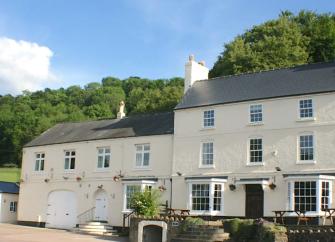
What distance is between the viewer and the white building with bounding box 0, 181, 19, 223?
142 feet

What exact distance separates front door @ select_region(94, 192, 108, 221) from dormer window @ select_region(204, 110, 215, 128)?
378 inches

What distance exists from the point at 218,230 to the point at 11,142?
218 ft

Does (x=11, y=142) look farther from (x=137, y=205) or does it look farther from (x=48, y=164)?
(x=137, y=205)

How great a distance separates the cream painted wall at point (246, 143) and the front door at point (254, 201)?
29 centimetres

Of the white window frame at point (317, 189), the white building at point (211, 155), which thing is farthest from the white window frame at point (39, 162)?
the white window frame at point (317, 189)

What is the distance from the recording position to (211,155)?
31688mm

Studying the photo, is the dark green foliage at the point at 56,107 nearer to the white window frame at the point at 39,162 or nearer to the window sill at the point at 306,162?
the white window frame at the point at 39,162

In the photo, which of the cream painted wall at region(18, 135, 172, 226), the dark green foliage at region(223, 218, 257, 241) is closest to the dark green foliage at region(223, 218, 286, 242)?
the dark green foliage at region(223, 218, 257, 241)

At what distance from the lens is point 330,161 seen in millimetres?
27172

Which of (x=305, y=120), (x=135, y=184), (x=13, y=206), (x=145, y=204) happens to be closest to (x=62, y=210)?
(x=13, y=206)

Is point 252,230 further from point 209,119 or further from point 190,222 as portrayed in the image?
point 209,119

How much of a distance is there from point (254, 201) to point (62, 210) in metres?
16.4

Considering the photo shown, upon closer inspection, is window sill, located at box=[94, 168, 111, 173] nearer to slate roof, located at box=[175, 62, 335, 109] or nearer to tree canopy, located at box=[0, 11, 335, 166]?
slate roof, located at box=[175, 62, 335, 109]

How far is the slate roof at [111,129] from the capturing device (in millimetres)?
35806
